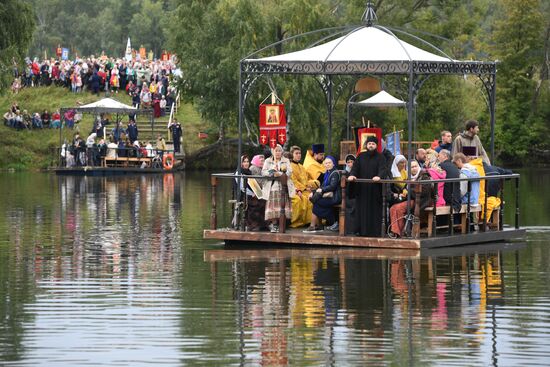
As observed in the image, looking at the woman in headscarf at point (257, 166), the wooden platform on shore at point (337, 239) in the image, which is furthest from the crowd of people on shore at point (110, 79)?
the wooden platform on shore at point (337, 239)

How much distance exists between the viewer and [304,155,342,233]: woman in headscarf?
2458cm

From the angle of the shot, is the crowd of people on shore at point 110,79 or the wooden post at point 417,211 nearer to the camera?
the wooden post at point 417,211

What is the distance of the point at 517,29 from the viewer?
7844 centimetres

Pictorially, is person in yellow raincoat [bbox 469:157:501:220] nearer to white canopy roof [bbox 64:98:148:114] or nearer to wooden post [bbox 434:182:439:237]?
wooden post [bbox 434:182:439:237]

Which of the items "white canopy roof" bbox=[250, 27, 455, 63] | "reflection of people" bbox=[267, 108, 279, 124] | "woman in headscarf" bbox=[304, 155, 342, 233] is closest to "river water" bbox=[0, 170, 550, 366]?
"woman in headscarf" bbox=[304, 155, 342, 233]

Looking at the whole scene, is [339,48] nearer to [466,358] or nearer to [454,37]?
[466,358]

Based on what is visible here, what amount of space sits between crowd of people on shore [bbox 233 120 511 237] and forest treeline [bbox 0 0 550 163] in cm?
2077

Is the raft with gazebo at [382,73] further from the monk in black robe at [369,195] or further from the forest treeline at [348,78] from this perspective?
the forest treeline at [348,78]

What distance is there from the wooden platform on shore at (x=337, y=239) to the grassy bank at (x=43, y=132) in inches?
1601

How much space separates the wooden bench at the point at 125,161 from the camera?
204ft

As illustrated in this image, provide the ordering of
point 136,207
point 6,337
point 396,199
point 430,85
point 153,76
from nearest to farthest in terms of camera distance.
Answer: point 6,337 < point 396,199 < point 136,207 < point 430,85 < point 153,76

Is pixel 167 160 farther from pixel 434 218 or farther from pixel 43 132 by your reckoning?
pixel 434 218

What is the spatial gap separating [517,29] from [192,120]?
58.0 ft

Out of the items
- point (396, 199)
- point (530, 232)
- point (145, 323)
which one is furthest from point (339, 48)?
point (145, 323)
